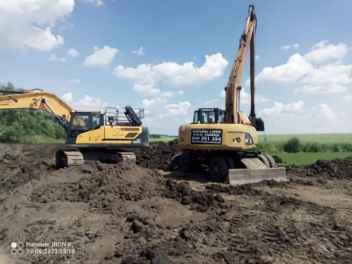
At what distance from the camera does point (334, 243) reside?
6773 millimetres

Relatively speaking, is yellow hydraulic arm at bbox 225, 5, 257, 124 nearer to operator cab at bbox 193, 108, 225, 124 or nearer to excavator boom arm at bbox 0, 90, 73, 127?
operator cab at bbox 193, 108, 225, 124

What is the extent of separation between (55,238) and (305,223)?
4501 millimetres

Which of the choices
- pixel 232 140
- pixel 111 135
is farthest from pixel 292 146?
pixel 111 135

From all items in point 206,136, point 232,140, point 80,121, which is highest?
point 80,121

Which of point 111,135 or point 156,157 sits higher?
point 111,135

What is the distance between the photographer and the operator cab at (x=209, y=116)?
1466 cm

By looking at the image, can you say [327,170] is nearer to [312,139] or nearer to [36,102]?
[36,102]

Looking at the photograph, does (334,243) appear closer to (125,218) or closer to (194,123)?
(125,218)

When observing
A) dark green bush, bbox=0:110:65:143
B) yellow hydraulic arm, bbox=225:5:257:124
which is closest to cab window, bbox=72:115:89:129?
yellow hydraulic arm, bbox=225:5:257:124

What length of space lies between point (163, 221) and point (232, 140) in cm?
638

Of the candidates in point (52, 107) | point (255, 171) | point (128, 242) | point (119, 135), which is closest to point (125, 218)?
point (128, 242)

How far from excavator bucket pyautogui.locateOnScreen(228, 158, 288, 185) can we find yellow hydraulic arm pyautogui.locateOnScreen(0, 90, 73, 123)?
A: 6724mm

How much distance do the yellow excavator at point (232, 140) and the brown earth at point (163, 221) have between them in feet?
4.14

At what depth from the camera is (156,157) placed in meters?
22.3
